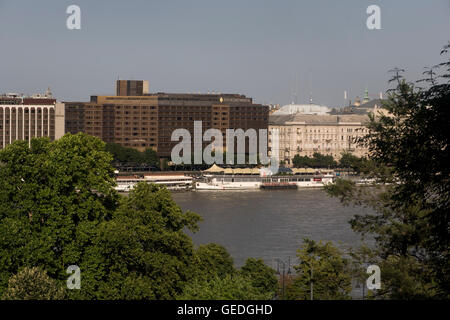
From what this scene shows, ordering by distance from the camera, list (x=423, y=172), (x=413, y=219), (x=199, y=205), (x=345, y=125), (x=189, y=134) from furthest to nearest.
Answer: (x=345, y=125)
(x=189, y=134)
(x=199, y=205)
(x=413, y=219)
(x=423, y=172)

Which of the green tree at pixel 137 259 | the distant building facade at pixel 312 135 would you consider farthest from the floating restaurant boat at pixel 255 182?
the green tree at pixel 137 259

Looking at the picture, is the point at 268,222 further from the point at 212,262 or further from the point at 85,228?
the point at 85,228

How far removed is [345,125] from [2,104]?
19.1 meters

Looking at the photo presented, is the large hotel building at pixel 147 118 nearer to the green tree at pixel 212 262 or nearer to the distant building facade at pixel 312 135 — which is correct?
the distant building facade at pixel 312 135

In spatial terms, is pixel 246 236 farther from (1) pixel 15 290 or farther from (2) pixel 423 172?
(2) pixel 423 172

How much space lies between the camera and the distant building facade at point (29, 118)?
39.7 m

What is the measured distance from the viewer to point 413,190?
4203 mm

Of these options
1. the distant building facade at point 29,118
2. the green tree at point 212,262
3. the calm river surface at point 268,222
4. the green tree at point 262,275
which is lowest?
the calm river surface at point 268,222

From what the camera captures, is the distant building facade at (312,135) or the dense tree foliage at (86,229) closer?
the dense tree foliage at (86,229)

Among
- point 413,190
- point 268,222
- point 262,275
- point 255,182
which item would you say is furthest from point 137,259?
point 255,182

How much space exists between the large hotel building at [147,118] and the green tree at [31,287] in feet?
105

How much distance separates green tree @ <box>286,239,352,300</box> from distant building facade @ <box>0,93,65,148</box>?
32376 millimetres
